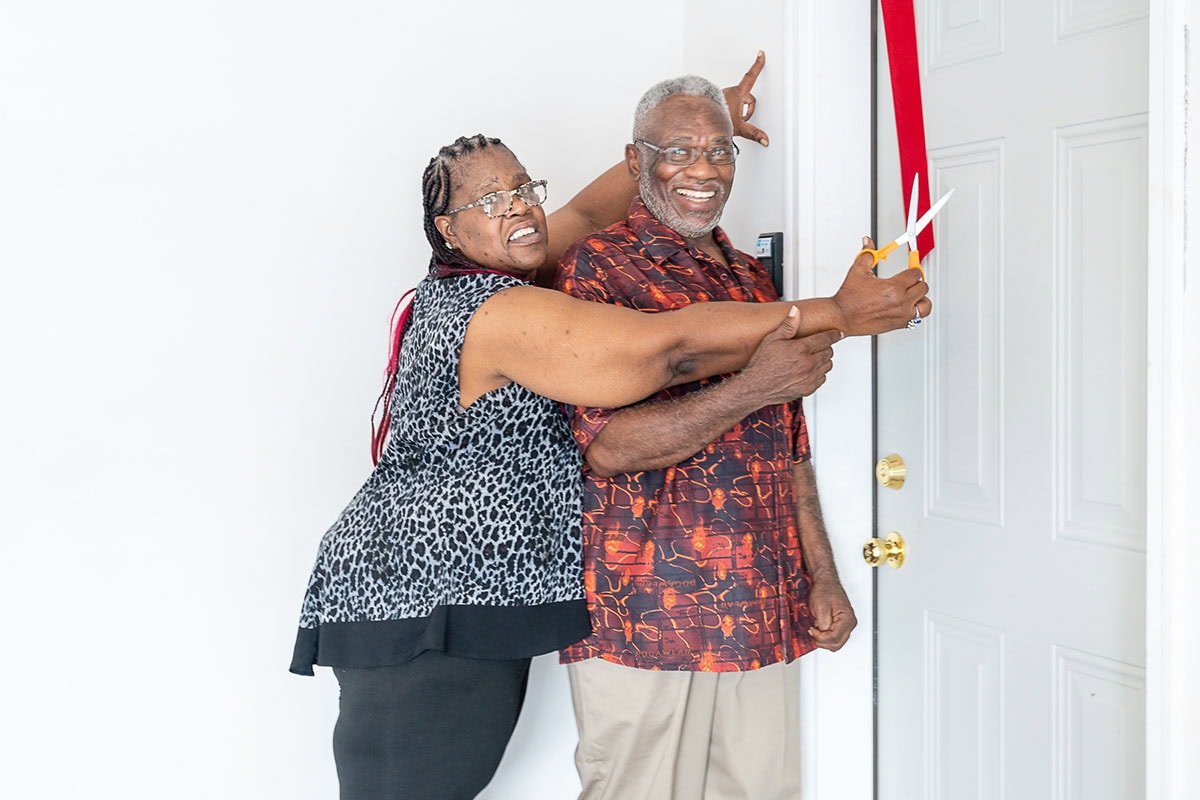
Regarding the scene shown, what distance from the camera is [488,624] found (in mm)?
1573

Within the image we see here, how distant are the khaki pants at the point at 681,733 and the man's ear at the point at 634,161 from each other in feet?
2.72

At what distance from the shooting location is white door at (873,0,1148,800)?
4.79 ft

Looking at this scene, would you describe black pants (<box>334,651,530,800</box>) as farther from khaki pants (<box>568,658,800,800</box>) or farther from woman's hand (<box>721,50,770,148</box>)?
woman's hand (<box>721,50,770,148</box>)

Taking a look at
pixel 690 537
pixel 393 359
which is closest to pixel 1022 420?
pixel 690 537

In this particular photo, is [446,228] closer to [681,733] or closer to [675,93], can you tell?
[675,93]

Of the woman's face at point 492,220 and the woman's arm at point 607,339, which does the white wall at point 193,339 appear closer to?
the woman's face at point 492,220

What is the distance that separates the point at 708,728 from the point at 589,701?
0.67 feet

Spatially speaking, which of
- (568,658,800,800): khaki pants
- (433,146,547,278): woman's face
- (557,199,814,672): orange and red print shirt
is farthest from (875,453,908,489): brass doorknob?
(433,146,547,278): woman's face

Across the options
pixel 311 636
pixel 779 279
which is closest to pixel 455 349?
pixel 311 636

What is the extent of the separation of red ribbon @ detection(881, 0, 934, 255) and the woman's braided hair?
0.65 meters

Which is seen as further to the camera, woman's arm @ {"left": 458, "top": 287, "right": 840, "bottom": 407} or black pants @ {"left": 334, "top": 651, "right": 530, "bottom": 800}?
black pants @ {"left": 334, "top": 651, "right": 530, "bottom": 800}

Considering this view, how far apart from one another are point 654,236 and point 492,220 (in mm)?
275

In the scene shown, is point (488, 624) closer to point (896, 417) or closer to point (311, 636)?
point (311, 636)

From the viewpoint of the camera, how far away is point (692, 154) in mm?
1681
